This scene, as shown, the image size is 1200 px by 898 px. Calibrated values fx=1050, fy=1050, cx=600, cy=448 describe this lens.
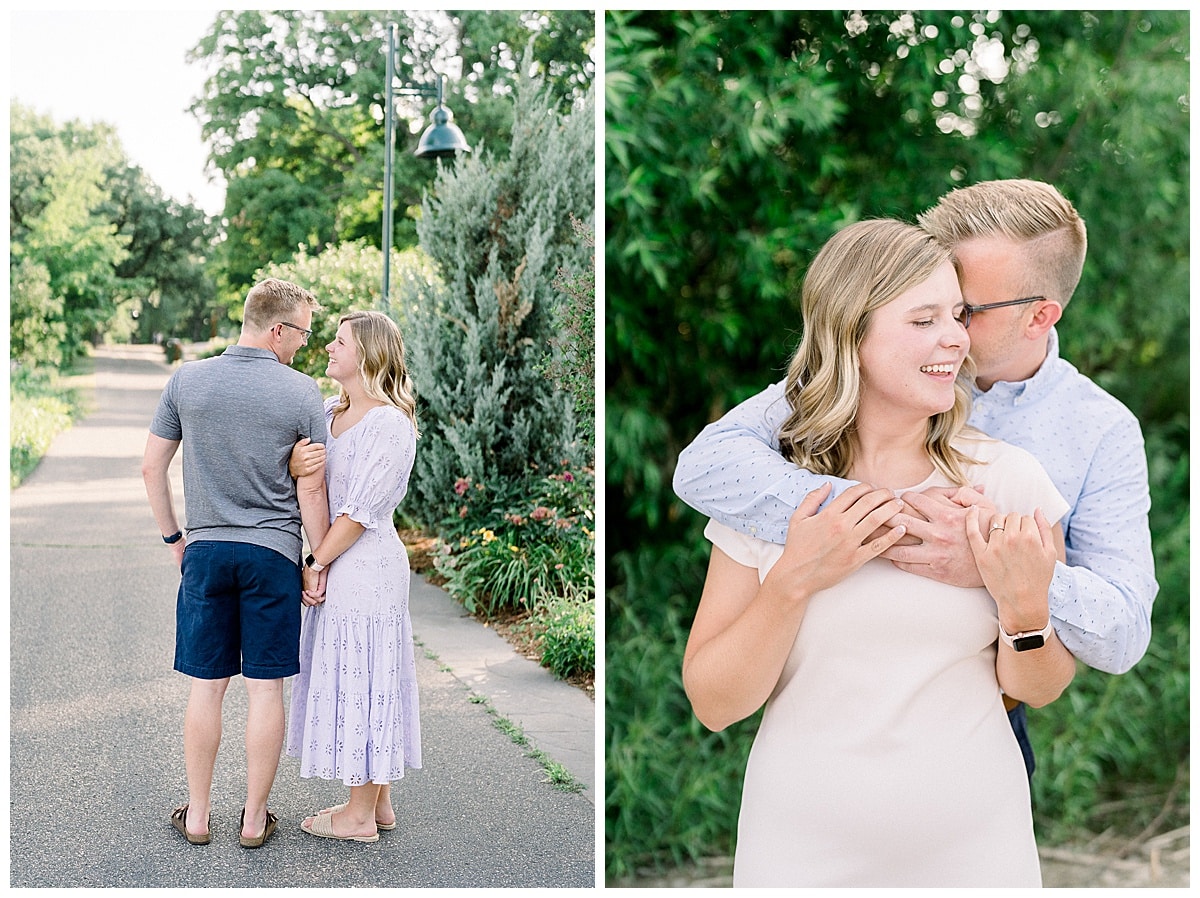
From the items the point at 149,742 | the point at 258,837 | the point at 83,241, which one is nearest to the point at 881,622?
the point at 258,837

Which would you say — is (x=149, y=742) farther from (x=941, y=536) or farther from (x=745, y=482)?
(x=941, y=536)

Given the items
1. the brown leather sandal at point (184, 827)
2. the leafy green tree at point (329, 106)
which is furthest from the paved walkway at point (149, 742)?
the leafy green tree at point (329, 106)

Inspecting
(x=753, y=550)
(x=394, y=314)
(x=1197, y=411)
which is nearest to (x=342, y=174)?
(x=394, y=314)

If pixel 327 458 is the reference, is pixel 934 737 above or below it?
below

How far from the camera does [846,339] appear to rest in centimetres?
161

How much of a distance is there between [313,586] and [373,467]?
1.01 ft

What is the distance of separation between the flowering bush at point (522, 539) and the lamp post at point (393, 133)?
0.68 metres

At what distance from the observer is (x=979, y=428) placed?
1777mm

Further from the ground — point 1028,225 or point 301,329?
point 1028,225

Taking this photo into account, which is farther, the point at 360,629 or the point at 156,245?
the point at 156,245

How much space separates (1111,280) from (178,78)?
9.64 ft

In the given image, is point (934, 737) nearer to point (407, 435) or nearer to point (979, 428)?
point (979, 428)

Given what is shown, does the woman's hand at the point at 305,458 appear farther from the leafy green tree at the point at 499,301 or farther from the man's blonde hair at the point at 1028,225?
the man's blonde hair at the point at 1028,225

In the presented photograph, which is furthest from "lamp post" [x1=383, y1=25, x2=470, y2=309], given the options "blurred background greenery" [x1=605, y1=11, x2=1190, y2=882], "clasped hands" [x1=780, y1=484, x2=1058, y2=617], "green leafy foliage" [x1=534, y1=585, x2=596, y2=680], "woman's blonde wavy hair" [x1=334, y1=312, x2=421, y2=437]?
"clasped hands" [x1=780, y1=484, x2=1058, y2=617]
